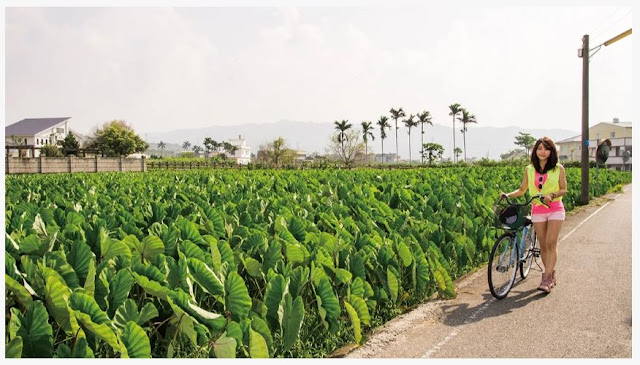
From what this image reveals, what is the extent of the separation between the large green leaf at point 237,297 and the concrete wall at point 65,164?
3817 centimetres

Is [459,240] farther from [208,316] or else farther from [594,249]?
[208,316]

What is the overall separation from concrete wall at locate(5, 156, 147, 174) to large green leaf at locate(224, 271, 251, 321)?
125ft

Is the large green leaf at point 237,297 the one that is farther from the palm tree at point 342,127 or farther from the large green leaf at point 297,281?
the palm tree at point 342,127

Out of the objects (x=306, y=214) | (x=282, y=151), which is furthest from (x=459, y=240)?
(x=282, y=151)

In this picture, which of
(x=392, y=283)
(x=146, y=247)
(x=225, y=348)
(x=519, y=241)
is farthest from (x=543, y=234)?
(x=146, y=247)

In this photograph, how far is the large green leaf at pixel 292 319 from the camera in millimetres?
4172

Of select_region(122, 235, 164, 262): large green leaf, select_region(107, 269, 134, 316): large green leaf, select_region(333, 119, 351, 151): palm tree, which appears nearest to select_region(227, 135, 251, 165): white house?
select_region(333, 119, 351, 151): palm tree

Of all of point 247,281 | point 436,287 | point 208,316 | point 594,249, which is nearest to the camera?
point 208,316

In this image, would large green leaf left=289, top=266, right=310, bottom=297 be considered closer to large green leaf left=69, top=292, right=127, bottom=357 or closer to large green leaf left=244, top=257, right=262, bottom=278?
large green leaf left=244, top=257, right=262, bottom=278

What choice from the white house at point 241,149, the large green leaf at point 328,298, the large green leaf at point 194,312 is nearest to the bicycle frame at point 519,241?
the large green leaf at point 328,298

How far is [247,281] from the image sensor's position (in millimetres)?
5422

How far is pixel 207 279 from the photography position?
14.0 ft

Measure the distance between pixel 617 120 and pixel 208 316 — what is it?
110 meters

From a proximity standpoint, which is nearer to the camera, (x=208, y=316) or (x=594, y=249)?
(x=208, y=316)
